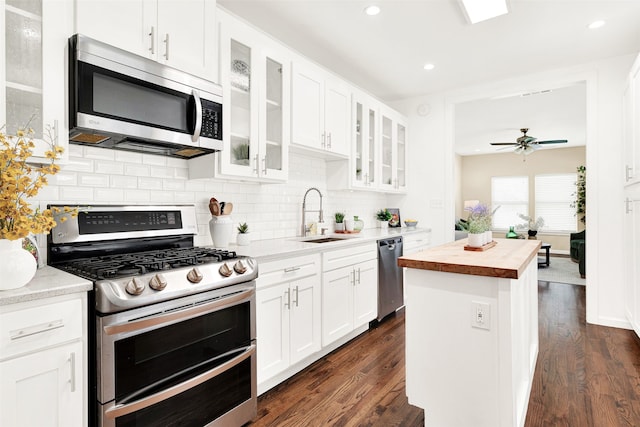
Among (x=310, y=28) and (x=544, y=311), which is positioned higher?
(x=310, y=28)

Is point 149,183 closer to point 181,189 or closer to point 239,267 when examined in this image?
point 181,189

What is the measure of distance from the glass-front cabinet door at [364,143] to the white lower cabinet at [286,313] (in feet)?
4.82

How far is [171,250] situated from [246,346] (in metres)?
0.71

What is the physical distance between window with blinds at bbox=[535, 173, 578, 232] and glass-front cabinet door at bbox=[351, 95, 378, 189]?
6.83 m

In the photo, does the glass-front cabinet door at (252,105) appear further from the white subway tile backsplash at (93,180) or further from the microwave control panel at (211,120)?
the white subway tile backsplash at (93,180)

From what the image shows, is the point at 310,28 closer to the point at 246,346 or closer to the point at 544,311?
the point at 246,346

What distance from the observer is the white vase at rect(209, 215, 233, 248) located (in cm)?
235

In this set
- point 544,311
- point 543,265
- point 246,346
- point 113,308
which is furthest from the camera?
point 543,265

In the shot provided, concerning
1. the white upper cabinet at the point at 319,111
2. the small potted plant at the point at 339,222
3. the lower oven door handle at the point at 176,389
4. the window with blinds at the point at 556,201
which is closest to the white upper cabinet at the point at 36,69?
the lower oven door handle at the point at 176,389

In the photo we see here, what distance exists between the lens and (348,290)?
2953mm

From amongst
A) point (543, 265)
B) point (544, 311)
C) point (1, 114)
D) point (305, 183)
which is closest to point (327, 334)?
point (305, 183)

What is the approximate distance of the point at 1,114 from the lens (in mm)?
1400

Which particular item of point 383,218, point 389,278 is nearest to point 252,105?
point 389,278

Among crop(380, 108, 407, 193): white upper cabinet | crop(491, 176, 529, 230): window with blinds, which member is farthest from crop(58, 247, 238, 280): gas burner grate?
crop(491, 176, 529, 230): window with blinds
